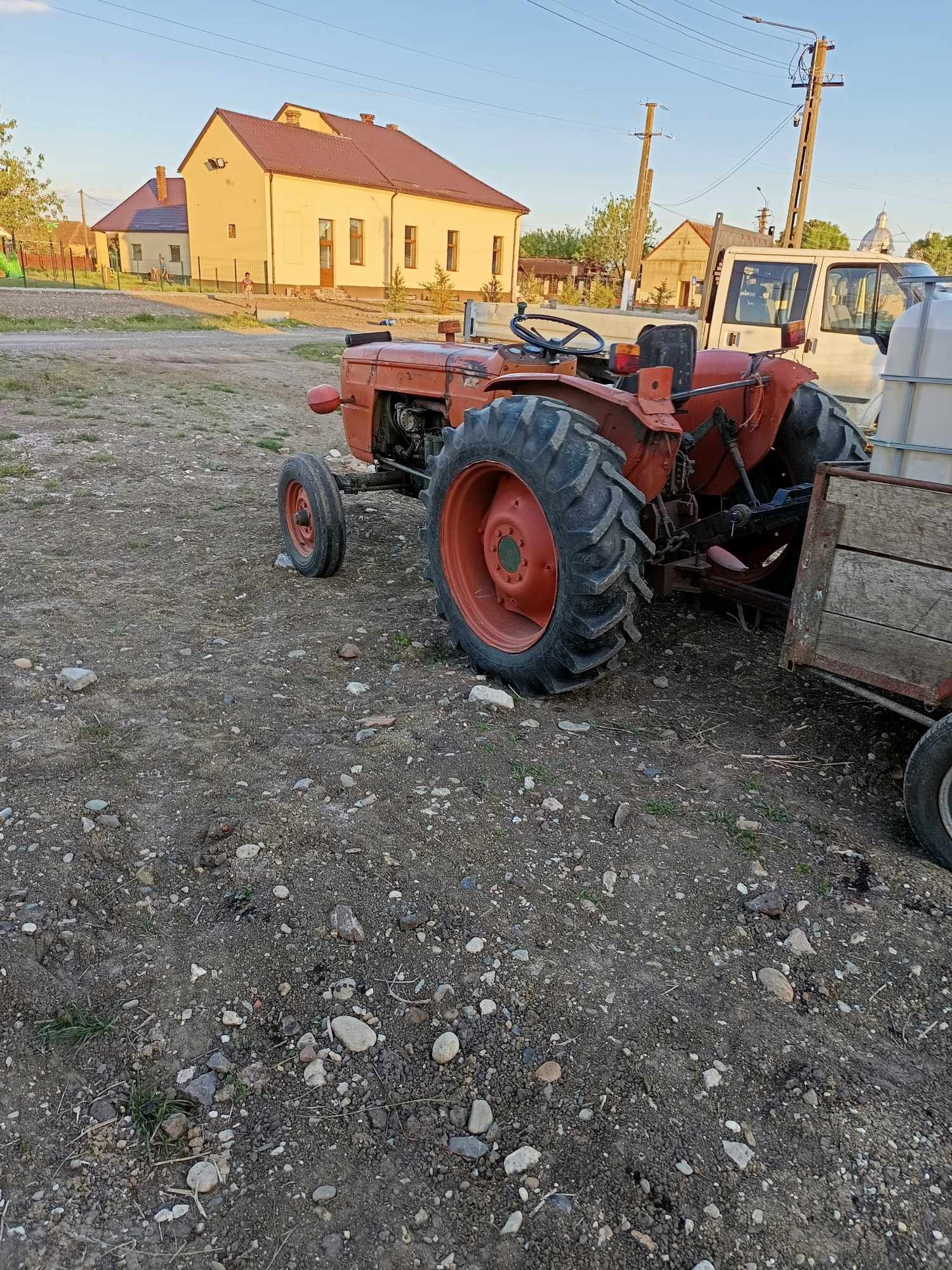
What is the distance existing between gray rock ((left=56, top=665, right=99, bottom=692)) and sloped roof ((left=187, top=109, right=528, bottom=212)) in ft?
107

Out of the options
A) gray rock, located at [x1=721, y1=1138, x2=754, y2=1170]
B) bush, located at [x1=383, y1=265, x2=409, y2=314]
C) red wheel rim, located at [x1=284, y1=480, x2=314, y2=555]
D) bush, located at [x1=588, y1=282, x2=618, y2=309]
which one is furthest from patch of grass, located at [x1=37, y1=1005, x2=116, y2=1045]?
bush, located at [x1=588, y1=282, x2=618, y2=309]

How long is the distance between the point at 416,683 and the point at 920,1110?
247 centimetres

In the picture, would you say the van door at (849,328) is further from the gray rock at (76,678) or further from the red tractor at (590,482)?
the gray rock at (76,678)

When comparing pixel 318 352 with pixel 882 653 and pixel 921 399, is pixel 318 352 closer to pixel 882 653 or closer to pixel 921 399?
pixel 921 399

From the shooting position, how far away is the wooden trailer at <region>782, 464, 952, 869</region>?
2701 mm

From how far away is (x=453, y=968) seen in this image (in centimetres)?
246

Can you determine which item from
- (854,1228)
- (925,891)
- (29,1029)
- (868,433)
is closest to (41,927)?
(29,1029)

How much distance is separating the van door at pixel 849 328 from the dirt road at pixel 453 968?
7.24 m

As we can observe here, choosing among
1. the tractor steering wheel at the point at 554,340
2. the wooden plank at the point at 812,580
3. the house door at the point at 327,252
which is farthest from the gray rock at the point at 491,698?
the house door at the point at 327,252

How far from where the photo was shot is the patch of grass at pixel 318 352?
16750 mm

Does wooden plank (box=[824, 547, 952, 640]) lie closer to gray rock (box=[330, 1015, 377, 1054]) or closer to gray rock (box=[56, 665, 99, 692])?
gray rock (box=[330, 1015, 377, 1054])

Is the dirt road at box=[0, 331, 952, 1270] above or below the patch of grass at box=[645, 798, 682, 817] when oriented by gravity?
below

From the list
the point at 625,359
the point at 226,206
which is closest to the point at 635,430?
the point at 625,359

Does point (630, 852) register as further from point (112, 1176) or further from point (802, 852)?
point (112, 1176)
